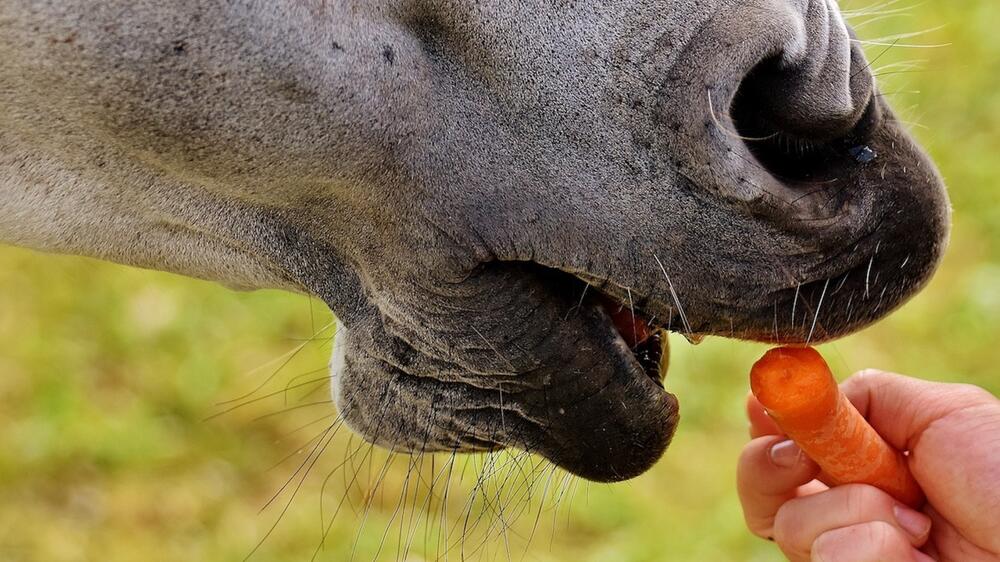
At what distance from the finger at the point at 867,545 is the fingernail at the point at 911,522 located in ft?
0.16

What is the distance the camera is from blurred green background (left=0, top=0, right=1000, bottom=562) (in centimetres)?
388

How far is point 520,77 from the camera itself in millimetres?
1723

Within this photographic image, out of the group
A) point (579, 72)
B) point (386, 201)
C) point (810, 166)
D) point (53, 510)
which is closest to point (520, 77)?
point (579, 72)

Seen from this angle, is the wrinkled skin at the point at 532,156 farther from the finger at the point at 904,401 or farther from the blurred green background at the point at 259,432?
the blurred green background at the point at 259,432

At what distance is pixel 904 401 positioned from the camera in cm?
221

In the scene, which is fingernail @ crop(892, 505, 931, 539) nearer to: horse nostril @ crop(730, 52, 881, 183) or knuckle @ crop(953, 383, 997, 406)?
knuckle @ crop(953, 383, 997, 406)

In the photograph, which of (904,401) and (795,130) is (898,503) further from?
(795,130)

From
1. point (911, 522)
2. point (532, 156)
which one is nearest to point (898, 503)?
point (911, 522)

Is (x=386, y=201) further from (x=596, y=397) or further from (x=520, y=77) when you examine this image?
(x=596, y=397)

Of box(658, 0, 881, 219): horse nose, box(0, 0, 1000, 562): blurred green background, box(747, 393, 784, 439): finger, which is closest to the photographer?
box(658, 0, 881, 219): horse nose

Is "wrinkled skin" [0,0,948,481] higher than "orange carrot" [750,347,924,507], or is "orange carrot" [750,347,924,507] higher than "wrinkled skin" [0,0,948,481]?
"wrinkled skin" [0,0,948,481]

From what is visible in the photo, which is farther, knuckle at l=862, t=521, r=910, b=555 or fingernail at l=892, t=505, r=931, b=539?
fingernail at l=892, t=505, r=931, b=539

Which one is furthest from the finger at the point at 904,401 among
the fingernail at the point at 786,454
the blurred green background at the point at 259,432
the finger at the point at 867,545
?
the blurred green background at the point at 259,432

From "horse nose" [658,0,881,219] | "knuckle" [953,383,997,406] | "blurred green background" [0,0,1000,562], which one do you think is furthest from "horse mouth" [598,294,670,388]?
"blurred green background" [0,0,1000,562]
